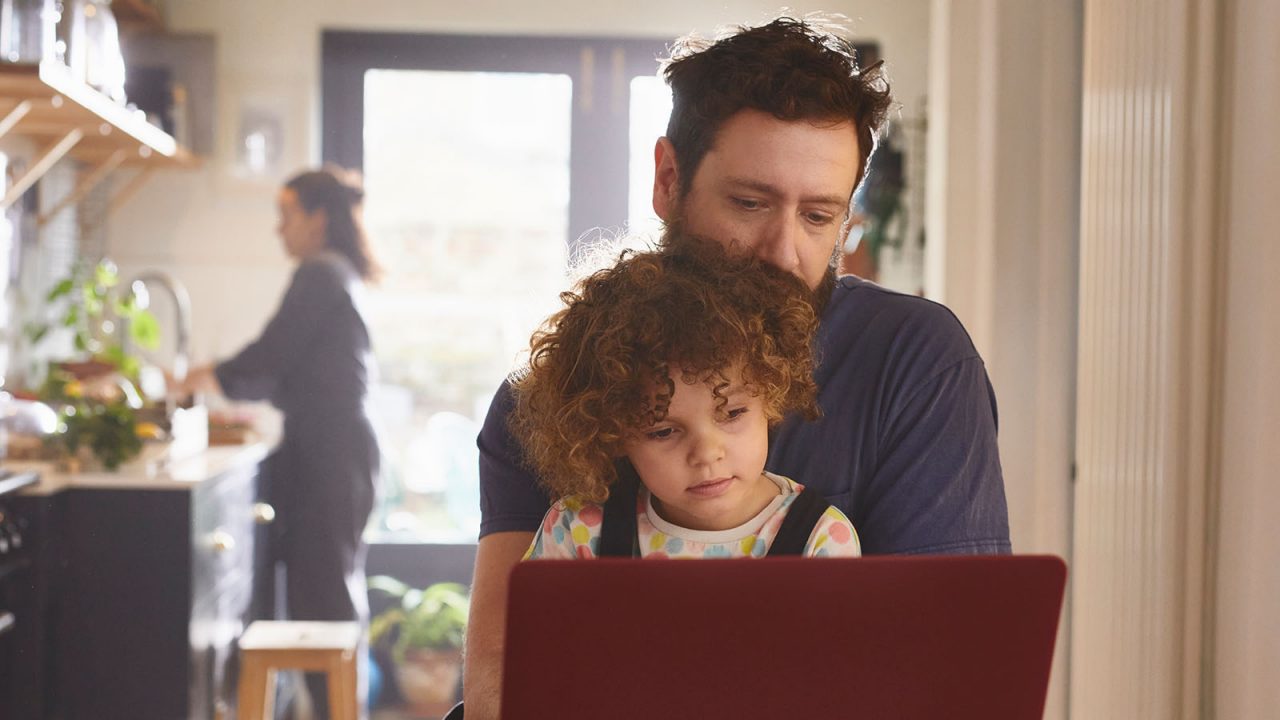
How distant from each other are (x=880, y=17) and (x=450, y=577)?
7.41ft

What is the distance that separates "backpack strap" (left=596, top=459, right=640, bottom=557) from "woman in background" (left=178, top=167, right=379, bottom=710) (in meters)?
2.86

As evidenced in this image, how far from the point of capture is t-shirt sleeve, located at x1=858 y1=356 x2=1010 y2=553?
1.07m

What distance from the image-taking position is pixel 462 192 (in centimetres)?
413

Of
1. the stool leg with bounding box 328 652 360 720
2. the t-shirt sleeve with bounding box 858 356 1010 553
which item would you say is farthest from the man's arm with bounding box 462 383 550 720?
Result: the stool leg with bounding box 328 652 360 720

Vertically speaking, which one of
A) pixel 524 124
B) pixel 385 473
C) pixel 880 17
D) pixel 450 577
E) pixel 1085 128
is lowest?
pixel 450 577

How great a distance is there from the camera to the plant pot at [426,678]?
400 centimetres

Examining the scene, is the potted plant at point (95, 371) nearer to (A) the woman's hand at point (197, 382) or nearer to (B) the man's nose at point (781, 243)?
(A) the woman's hand at point (197, 382)

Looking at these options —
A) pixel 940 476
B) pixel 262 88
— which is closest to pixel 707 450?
pixel 940 476

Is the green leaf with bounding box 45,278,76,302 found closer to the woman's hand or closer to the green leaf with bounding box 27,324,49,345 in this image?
the green leaf with bounding box 27,324,49,345

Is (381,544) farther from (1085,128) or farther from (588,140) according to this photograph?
(1085,128)

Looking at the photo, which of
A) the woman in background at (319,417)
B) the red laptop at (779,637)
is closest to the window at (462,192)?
the woman in background at (319,417)

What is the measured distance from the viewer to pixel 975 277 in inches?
105

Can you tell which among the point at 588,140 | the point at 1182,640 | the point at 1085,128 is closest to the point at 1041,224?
the point at 1085,128

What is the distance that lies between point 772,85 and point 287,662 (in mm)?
2513
